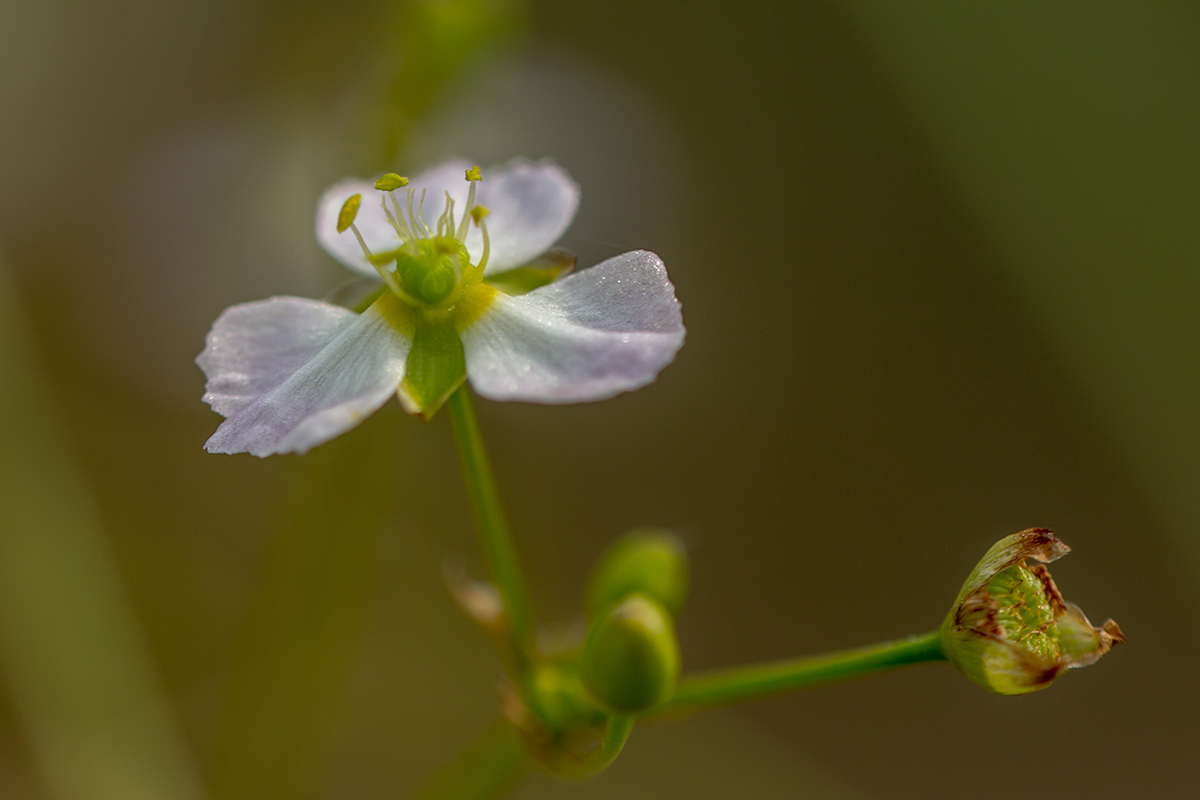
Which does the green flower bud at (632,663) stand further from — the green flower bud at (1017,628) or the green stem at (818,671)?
the green flower bud at (1017,628)

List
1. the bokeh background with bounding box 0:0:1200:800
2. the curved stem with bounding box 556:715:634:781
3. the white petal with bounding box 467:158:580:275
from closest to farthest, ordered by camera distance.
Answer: the curved stem with bounding box 556:715:634:781
the white petal with bounding box 467:158:580:275
the bokeh background with bounding box 0:0:1200:800

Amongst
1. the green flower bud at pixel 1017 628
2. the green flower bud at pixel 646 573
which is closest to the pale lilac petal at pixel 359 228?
the green flower bud at pixel 646 573

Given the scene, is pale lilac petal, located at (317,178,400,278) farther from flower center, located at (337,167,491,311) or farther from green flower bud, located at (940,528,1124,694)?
green flower bud, located at (940,528,1124,694)

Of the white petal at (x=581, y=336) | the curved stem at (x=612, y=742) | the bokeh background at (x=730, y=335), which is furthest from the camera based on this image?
the bokeh background at (x=730, y=335)

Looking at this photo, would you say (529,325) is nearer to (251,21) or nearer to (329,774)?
(329,774)

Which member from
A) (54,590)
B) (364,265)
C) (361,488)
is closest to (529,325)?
(364,265)

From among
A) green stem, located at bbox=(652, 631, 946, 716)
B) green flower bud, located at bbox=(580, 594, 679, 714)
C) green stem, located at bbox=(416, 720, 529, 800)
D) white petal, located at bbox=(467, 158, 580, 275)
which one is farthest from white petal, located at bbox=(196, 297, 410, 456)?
green stem, located at bbox=(416, 720, 529, 800)
